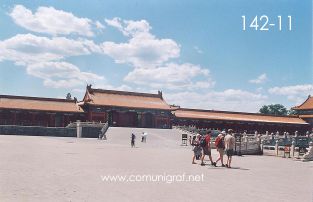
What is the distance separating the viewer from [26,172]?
11.7 meters

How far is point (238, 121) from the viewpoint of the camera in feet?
192

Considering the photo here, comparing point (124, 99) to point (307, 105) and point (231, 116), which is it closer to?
point (231, 116)

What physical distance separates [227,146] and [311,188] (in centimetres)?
543

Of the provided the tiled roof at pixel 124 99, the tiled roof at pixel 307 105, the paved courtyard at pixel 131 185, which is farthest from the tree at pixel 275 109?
the paved courtyard at pixel 131 185

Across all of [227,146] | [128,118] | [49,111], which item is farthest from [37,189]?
[128,118]

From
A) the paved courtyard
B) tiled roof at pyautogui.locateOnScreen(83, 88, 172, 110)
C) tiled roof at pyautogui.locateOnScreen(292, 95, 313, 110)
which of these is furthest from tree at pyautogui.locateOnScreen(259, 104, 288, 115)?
the paved courtyard

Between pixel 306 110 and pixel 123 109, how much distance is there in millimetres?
34658

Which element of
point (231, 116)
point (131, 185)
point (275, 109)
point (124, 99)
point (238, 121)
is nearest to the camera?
point (131, 185)

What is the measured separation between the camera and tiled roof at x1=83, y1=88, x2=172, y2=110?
54.4m

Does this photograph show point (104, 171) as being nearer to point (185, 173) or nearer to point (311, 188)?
point (185, 173)

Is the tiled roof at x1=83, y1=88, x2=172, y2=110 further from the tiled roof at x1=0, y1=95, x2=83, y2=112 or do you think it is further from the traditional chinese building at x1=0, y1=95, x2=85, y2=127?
the traditional chinese building at x1=0, y1=95, x2=85, y2=127

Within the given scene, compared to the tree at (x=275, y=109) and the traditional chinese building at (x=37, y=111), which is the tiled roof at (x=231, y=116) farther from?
A: the tree at (x=275, y=109)

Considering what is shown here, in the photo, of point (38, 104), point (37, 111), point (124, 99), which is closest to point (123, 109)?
point (124, 99)

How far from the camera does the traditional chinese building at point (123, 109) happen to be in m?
53.1
